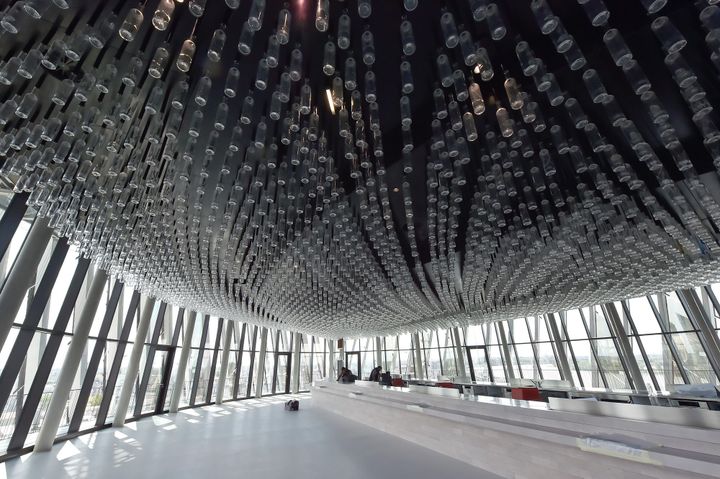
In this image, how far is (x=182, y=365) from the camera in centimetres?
1510

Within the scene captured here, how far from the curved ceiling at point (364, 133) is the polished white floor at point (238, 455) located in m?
3.96

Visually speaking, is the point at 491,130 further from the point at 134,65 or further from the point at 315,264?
the point at 315,264

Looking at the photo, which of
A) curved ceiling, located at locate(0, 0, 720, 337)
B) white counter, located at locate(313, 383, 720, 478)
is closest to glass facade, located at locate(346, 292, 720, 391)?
curved ceiling, located at locate(0, 0, 720, 337)

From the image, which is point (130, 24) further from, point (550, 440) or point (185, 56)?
point (550, 440)

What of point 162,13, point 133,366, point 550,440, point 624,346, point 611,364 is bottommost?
point 550,440

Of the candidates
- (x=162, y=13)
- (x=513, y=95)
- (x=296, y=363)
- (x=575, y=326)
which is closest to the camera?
(x=162, y=13)

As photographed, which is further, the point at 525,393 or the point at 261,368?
the point at 261,368

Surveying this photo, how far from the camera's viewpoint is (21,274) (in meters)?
7.02

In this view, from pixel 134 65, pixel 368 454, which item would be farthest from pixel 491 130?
pixel 368 454

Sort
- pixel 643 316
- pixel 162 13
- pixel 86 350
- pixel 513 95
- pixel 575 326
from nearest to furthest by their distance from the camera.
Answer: pixel 162 13, pixel 513 95, pixel 86 350, pixel 643 316, pixel 575 326

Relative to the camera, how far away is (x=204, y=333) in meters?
17.6

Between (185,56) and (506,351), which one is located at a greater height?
(185,56)

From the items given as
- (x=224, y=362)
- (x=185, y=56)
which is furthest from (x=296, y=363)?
(x=185, y=56)

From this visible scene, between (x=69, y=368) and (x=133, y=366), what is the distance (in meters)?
3.30
